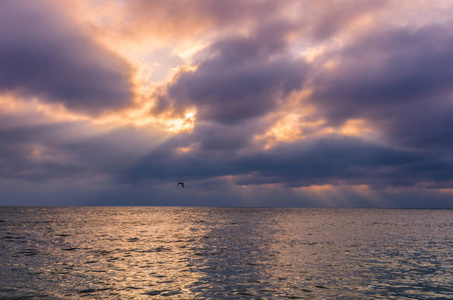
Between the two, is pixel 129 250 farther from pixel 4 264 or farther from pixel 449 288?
pixel 449 288

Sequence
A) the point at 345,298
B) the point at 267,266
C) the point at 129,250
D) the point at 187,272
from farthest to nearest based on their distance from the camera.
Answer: the point at 129,250 → the point at 267,266 → the point at 187,272 → the point at 345,298

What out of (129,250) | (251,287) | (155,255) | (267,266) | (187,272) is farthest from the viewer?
(129,250)

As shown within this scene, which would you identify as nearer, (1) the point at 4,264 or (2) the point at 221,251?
(1) the point at 4,264

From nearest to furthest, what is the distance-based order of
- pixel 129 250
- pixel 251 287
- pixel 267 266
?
1. pixel 251 287
2. pixel 267 266
3. pixel 129 250

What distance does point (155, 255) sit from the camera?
4175cm

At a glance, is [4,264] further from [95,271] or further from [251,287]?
[251,287]

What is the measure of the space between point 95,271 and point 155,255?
427 inches

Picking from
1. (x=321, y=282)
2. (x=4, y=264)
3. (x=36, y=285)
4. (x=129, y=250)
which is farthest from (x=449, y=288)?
(x=4, y=264)

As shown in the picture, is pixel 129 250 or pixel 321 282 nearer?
pixel 321 282

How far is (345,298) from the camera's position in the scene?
75.3 ft

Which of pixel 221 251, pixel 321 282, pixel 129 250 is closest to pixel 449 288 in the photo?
pixel 321 282

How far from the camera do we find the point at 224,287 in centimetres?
2584

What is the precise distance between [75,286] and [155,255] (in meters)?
16.2

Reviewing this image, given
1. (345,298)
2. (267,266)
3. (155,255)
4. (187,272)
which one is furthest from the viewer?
(155,255)
